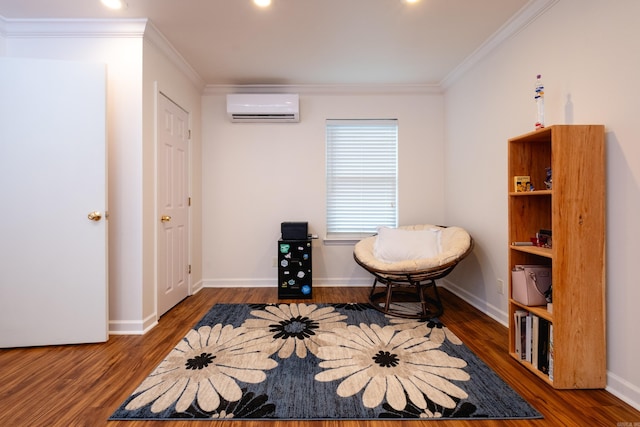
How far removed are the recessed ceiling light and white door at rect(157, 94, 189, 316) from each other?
695 millimetres

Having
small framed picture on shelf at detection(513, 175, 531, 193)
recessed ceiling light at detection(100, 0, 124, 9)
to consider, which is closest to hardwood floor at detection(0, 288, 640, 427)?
small framed picture on shelf at detection(513, 175, 531, 193)

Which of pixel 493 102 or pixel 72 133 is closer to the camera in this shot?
pixel 72 133

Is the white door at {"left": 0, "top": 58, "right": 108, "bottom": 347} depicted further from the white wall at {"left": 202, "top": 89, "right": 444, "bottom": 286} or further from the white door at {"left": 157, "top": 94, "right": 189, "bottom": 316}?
the white wall at {"left": 202, "top": 89, "right": 444, "bottom": 286}

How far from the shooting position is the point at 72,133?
216cm

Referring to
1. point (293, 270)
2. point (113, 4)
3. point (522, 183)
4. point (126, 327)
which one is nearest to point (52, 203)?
point (126, 327)

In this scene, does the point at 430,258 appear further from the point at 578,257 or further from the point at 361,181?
the point at 361,181

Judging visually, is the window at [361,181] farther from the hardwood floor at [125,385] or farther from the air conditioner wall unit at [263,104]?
the hardwood floor at [125,385]

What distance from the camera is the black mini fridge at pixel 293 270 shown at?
3260 millimetres

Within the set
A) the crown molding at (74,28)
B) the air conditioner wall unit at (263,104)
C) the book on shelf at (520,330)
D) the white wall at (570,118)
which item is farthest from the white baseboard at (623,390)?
the crown molding at (74,28)

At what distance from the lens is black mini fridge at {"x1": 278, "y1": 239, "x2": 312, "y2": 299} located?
128 inches

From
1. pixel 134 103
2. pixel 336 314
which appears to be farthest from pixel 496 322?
pixel 134 103

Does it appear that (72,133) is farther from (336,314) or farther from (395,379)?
(395,379)

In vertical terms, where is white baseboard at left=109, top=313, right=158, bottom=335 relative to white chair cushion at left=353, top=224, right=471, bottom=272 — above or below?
below

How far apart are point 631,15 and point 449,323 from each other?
229 centimetres
